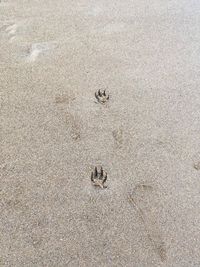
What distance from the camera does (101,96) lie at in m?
3.61

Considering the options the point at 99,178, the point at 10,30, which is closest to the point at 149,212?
the point at 99,178

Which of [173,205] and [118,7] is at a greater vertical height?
[118,7]

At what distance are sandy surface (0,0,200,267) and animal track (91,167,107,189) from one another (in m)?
0.05

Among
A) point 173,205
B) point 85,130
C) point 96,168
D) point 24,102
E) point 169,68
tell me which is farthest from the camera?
point 169,68

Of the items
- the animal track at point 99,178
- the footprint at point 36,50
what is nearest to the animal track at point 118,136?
the animal track at point 99,178

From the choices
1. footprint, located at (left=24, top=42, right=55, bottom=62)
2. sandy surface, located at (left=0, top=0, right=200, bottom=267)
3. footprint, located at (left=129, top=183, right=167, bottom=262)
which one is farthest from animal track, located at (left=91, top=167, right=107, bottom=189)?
footprint, located at (left=24, top=42, right=55, bottom=62)

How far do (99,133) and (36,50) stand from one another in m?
1.36

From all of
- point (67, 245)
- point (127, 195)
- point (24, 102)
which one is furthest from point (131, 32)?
point (67, 245)

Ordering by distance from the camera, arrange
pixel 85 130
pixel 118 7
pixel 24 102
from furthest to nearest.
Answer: pixel 118 7 → pixel 24 102 → pixel 85 130

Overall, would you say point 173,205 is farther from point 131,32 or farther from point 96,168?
point 131,32

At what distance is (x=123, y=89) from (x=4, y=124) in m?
1.13

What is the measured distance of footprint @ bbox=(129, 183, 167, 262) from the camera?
254 cm

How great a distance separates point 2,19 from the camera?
4.58 m

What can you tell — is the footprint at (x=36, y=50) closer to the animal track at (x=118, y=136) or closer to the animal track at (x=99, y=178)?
the animal track at (x=118, y=136)
